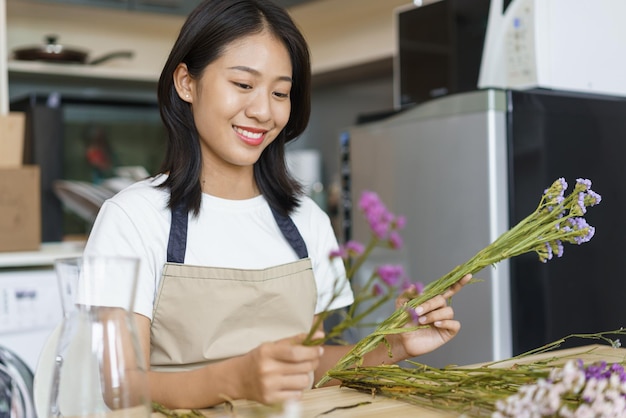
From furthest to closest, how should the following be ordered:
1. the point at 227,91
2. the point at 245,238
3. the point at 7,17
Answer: the point at 7,17 → the point at 245,238 → the point at 227,91

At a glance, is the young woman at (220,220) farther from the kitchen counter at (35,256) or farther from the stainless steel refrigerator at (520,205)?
the kitchen counter at (35,256)

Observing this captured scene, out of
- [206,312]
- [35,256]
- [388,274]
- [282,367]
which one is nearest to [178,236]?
[206,312]

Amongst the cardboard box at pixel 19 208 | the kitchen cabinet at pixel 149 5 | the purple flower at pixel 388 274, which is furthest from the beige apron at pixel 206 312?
the kitchen cabinet at pixel 149 5

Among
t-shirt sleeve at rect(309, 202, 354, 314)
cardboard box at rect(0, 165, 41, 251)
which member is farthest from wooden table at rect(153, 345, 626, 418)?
cardboard box at rect(0, 165, 41, 251)

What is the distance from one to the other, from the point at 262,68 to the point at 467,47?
1.17 meters

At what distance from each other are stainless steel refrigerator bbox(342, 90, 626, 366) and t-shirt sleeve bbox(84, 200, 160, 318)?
0.87 meters

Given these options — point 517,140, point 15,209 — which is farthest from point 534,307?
point 15,209

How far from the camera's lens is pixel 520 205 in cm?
186

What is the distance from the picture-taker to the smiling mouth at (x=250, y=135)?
50.8 inches

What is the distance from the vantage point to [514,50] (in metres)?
2.01

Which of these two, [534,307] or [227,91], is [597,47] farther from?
[227,91]

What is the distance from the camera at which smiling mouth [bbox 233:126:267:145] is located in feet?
4.23

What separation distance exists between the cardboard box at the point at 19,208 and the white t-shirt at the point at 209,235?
1.22 meters

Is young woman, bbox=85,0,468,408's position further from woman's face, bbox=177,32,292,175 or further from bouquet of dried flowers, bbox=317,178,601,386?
bouquet of dried flowers, bbox=317,178,601,386
